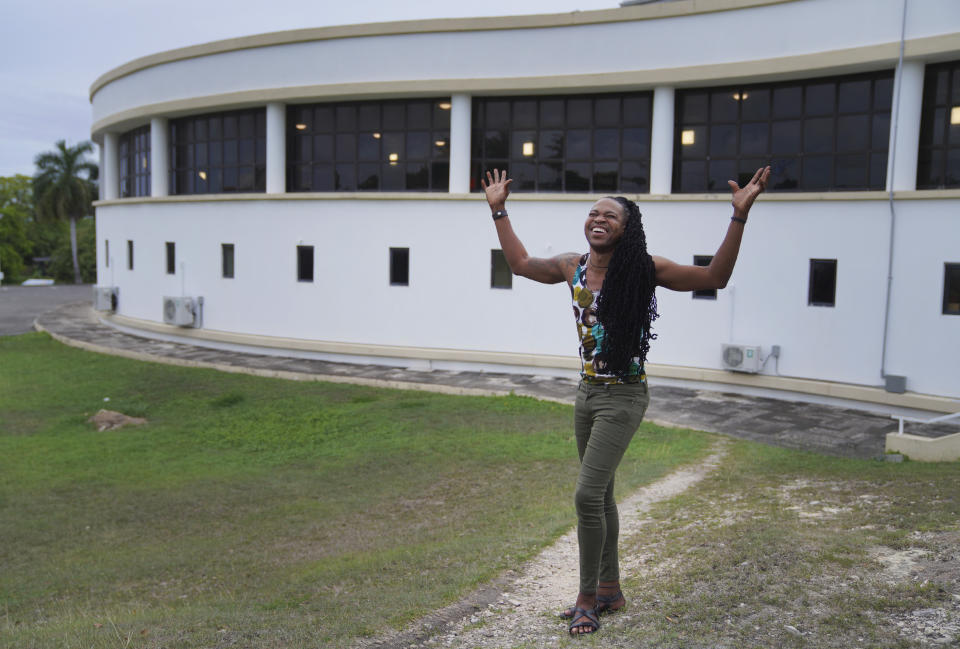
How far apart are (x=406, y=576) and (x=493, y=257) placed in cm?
1223

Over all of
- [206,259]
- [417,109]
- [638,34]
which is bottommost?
[206,259]

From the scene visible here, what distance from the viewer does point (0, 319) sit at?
1184 inches

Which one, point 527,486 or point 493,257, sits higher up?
point 493,257

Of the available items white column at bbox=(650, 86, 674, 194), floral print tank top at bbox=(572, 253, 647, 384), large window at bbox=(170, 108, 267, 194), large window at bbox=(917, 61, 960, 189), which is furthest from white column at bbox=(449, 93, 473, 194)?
floral print tank top at bbox=(572, 253, 647, 384)

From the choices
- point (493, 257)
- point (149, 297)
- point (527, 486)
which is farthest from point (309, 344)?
point (527, 486)

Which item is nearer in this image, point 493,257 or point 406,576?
point 406,576

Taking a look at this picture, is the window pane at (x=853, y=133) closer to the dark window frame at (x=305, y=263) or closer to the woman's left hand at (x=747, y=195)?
the dark window frame at (x=305, y=263)

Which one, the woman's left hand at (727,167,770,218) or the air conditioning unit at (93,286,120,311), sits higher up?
the woman's left hand at (727,167,770,218)

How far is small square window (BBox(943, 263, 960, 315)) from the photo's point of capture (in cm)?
1305

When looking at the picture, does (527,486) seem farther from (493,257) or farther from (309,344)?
(309,344)

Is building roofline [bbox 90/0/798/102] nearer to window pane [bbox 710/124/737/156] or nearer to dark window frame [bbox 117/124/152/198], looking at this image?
window pane [bbox 710/124/737/156]

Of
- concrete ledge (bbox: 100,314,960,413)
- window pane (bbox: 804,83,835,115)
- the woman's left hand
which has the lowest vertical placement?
concrete ledge (bbox: 100,314,960,413)

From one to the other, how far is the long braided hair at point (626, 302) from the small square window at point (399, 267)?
14285 mm

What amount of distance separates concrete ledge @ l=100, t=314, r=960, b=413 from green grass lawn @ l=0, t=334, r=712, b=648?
2.66 meters
